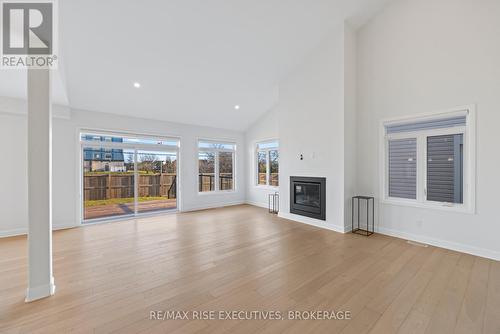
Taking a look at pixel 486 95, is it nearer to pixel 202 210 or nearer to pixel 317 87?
pixel 317 87

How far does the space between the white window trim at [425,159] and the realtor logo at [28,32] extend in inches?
201

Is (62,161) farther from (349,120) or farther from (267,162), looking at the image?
(349,120)

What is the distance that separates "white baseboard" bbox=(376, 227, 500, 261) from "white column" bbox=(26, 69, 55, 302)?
16.6 feet

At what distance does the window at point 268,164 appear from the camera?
6906mm

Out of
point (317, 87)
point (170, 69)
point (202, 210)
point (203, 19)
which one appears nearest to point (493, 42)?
point (317, 87)

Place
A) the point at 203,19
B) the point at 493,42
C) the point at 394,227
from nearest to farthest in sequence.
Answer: the point at 493,42 < the point at 203,19 < the point at 394,227

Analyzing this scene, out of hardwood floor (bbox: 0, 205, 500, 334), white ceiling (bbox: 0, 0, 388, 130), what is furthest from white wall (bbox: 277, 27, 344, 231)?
hardwood floor (bbox: 0, 205, 500, 334)

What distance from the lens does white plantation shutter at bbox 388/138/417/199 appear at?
395cm

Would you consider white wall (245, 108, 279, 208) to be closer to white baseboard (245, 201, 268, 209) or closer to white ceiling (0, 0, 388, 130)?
white baseboard (245, 201, 268, 209)

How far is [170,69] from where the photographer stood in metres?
4.20

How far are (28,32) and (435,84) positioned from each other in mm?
5541

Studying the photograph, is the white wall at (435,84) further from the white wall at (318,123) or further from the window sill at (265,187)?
the window sill at (265,187)

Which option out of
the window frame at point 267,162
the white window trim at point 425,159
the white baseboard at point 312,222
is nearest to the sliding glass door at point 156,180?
the window frame at point 267,162

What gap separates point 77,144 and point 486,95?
24.5 ft
